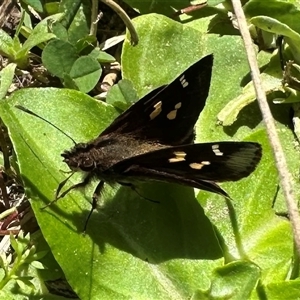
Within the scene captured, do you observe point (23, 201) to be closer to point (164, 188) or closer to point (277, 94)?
point (164, 188)

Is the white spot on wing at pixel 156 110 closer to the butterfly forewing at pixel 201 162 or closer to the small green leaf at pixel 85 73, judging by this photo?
the butterfly forewing at pixel 201 162

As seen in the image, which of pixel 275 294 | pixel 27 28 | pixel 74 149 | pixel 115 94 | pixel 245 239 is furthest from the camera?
pixel 27 28

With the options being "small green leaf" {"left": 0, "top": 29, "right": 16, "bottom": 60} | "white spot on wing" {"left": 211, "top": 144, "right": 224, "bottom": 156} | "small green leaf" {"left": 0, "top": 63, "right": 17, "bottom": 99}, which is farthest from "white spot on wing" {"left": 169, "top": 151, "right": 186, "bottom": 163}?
"small green leaf" {"left": 0, "top": 29, "right": 16, "bottom": 60}

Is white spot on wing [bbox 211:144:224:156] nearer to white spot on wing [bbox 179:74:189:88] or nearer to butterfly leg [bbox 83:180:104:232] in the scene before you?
white spot on wing [bbox 179:74:189:88]

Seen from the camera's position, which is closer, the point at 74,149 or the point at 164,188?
the point at 74,149

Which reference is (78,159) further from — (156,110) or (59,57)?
(59,57)

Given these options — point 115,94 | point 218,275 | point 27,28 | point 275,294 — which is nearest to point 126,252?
point 218,275
